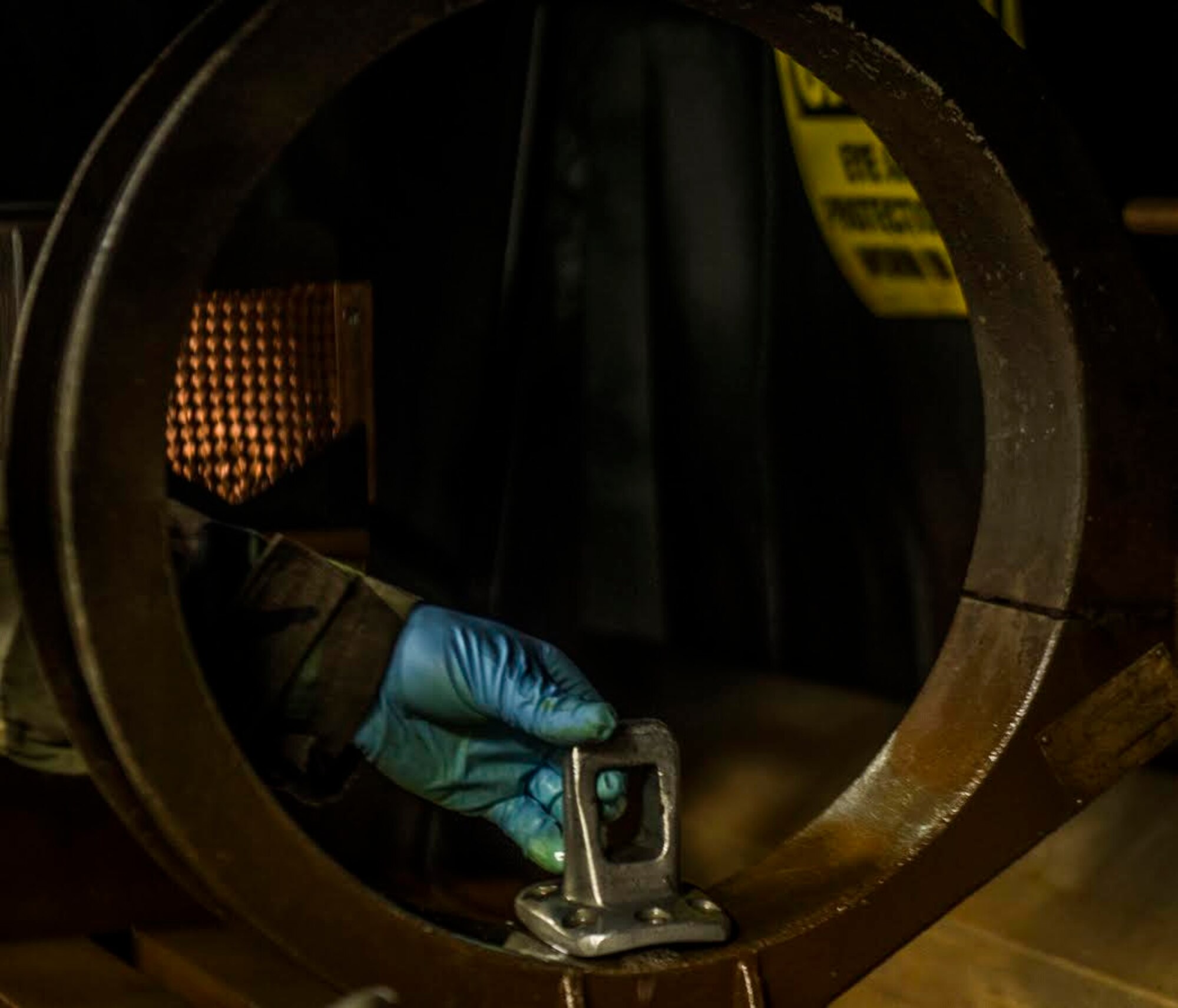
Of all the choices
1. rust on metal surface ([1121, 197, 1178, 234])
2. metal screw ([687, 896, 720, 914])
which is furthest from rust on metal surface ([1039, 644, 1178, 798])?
rust on metal surface ([1121, 197, 1178, 234])

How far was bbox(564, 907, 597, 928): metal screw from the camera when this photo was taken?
47.8 inches

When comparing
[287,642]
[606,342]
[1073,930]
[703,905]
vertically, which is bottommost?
[1073,930]

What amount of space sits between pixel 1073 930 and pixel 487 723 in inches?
19.9

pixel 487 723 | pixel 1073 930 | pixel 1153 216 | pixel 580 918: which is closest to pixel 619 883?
pixel 580 918

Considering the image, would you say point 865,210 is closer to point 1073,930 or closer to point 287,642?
point 1073,930

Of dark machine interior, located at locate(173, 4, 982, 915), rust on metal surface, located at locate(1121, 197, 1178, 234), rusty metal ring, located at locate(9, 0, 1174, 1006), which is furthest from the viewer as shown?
dark machine interior, located at locate(173, 4, 982, 915)

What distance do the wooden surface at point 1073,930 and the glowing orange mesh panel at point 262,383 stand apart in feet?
2.36

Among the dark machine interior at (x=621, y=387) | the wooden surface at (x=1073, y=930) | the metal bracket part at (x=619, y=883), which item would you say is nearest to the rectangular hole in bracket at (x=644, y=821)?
the metal bracket part at (x=619, y=883)

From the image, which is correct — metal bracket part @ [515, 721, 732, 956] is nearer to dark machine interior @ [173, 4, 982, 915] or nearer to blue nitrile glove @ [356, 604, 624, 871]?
blue nitrile glove @ [356, 604, 624, 871]

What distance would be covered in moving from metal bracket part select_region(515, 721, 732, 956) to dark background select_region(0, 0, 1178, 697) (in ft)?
2.42

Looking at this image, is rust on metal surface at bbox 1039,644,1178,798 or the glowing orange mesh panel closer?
rust on metal surface at bbox 1039,644,1178,798

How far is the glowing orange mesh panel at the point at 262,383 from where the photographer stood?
1887mm

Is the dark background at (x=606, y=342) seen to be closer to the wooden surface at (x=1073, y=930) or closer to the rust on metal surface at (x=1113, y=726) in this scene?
the wooden surface at (x=1073, y=930)

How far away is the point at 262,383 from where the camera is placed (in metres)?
1.91
